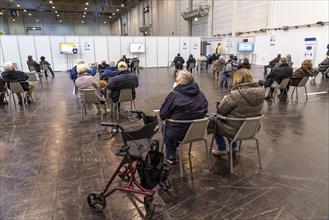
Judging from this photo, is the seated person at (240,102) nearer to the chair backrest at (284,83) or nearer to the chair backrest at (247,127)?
the chair backrest at (247,127)

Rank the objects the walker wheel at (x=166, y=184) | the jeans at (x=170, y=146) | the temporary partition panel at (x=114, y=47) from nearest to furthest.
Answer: the walker wheel at (x=166, y=184) → the jeans at (x=170, y=146) → the temporary partition panel at (x=114, y=47)

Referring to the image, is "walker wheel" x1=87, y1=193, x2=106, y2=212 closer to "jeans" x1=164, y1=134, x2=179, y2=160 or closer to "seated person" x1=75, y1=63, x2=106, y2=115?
"jeans" x1=164, y1=134, x2=179, y2=160

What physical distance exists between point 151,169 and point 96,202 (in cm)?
54

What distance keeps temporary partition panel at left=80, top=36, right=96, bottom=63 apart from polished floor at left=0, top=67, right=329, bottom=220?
Result: 11.1 meters

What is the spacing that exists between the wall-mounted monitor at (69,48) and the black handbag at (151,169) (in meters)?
13.8

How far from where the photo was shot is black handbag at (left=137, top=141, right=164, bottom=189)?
1999mm

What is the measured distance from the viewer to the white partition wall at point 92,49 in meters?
13.4

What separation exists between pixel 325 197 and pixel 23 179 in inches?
117

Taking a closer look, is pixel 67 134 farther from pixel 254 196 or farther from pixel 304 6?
pixel 304 6

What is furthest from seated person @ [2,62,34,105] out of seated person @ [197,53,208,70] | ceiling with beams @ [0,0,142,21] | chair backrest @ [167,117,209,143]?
ceiling with beams @ [0,0,142,21]

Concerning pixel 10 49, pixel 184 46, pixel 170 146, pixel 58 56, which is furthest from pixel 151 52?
pixel 170 146

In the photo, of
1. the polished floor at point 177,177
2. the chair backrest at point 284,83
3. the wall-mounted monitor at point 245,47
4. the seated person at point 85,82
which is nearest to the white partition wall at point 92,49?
the wall-mounted monitor at point 245,47

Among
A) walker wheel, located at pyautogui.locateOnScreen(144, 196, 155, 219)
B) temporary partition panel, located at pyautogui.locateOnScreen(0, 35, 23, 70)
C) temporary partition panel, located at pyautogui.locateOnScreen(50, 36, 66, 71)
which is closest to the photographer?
walker wheel, located at pyautogui.locateOnScreen(144, 196, 155, 219)

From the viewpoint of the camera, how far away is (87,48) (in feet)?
48.2
